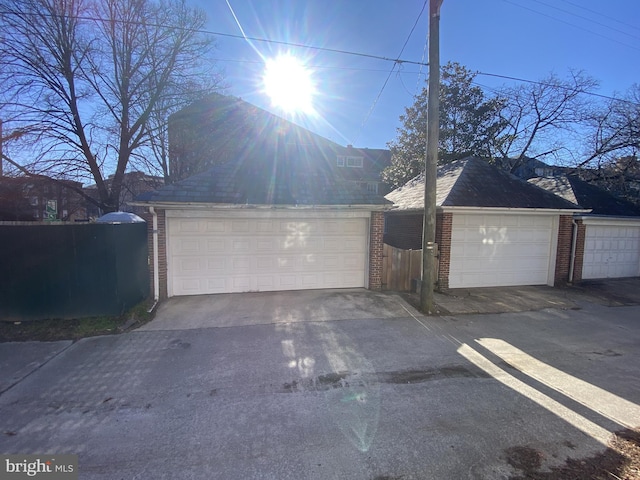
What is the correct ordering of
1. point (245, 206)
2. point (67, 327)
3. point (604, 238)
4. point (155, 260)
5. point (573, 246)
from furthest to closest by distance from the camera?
point (604, 238)
point (573, 246)
point (245, 206)
point (155, 260)
point (67, 327)

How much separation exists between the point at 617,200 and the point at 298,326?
45.7 feet

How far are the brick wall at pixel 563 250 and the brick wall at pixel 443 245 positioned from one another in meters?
3.97

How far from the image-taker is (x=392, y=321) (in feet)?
20.5

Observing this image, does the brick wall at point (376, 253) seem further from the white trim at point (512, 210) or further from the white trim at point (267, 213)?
the white trim at point (512, 210)

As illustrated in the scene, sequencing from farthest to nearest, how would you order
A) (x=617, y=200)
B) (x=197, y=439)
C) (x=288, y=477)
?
(x=617, y=200), (x=197, y=439), (x=288, y=477)

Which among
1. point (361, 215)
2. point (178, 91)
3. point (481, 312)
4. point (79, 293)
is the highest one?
point (178, 91)

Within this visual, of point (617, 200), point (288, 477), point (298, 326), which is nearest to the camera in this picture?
point (288, 477)

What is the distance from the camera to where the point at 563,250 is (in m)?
9.70

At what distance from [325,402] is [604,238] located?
12466mm

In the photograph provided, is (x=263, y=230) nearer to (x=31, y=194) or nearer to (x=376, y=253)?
(x=376, y=253)

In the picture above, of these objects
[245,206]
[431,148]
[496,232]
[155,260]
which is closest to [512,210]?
[496,232]

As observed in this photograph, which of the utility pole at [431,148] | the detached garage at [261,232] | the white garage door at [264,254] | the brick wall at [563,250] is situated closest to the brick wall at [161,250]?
the detached garage at [261,232]

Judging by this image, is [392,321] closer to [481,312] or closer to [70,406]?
[481,312]

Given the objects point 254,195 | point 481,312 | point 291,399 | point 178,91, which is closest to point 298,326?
point 291,399
